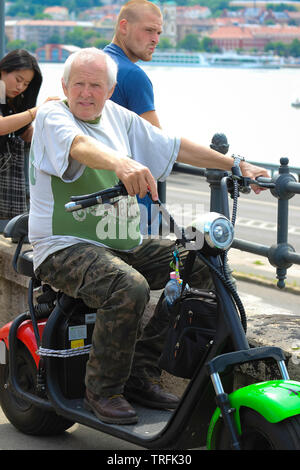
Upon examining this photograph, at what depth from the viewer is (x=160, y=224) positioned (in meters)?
3.93

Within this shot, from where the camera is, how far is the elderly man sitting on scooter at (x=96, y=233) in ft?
10.0

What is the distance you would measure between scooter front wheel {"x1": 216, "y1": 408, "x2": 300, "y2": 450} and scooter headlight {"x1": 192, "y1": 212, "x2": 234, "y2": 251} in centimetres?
58

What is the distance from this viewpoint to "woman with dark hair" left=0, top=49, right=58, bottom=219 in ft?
16.3

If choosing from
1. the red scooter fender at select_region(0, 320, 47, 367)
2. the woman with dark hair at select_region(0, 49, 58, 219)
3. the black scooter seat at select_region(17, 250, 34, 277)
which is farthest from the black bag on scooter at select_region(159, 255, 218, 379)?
the woman with dark hair at select_region(0, 49, 58, 219)

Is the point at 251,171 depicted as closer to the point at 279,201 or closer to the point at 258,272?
the point at 279,201

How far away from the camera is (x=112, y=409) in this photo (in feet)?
10.2

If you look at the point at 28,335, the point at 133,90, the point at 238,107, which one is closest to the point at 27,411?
the point at 28,335

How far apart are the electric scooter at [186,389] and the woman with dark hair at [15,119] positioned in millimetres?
1307

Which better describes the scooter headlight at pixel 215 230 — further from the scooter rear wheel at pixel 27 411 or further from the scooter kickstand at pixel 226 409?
the scooter rear wheel at pixel 27 411

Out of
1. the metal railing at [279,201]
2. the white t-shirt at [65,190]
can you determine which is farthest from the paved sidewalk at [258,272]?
the white t-shirt at [65,190]

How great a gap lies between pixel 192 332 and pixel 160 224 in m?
1.17

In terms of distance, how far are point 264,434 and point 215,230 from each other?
71 cm

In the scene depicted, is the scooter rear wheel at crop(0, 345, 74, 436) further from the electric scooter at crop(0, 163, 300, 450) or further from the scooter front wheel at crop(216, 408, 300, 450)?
the scooter front wheel at crop(216, 408, 300, 450)

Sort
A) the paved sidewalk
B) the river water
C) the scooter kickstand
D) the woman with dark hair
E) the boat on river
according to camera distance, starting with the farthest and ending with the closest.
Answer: the boat on river < the river water < the paved sidewalk < the woman with dark hair < the scooter kickstand
